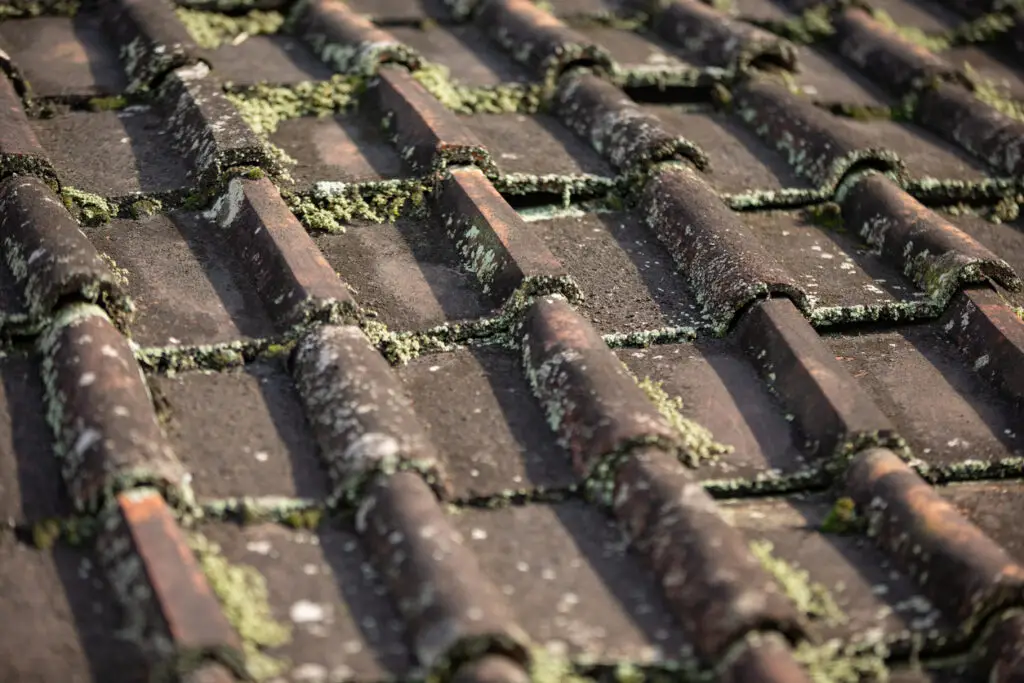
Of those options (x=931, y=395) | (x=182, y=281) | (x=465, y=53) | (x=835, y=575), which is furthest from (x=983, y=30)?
(x=182, y=281)

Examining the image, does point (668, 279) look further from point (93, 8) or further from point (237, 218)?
point (93, 8)

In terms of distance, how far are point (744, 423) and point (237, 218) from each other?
4.93ft

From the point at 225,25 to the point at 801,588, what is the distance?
305 centimetres

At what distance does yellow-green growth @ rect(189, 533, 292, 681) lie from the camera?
7.06 ft

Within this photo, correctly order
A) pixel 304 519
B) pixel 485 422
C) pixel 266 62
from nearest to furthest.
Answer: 1. pixel 304 519
2. pixel 485 422
3. pixel 266 62

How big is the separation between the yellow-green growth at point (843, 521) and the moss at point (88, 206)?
2107mm

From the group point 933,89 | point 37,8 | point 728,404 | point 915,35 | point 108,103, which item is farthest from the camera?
point 915,35

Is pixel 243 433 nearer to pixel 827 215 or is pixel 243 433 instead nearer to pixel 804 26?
pixel 827 215

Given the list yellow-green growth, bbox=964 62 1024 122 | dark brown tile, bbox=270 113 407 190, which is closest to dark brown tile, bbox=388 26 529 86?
dark brown tile, bbox=270 113 407 190

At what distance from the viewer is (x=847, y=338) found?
3.36m

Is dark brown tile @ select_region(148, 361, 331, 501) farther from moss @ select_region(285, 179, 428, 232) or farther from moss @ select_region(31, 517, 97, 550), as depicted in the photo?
moss @ select_region(285, 179, 428, 232)

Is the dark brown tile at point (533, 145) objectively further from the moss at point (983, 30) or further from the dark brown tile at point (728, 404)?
the moss at point (983, 30)

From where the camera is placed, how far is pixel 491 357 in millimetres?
3029

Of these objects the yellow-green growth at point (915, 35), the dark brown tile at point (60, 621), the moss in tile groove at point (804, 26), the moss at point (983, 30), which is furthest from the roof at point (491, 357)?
the moss at point (983, 30)
